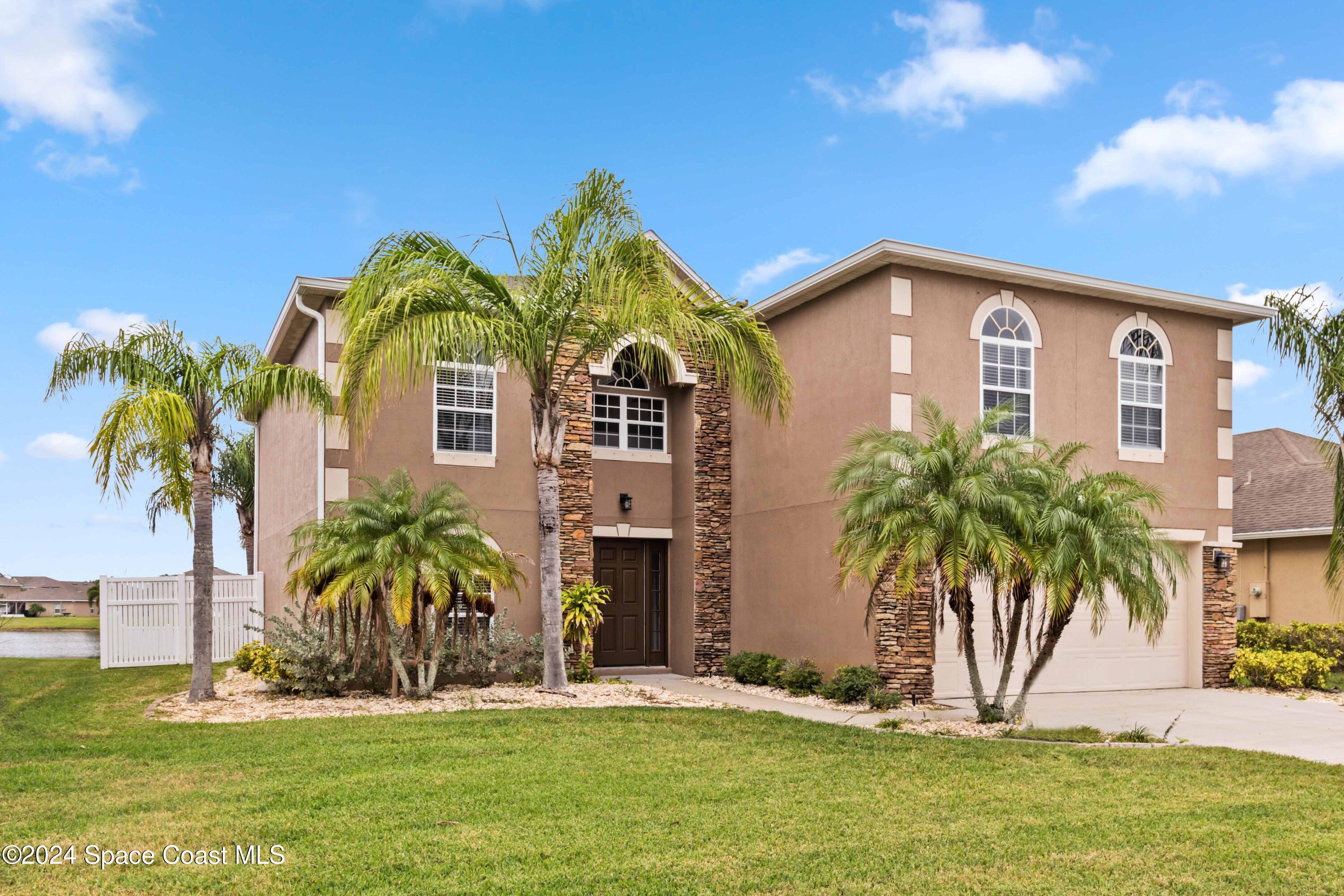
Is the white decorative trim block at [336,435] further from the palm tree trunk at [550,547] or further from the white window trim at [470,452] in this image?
the palm tree trunk at [550,547]

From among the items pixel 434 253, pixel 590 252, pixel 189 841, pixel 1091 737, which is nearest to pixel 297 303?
pixel 434 253

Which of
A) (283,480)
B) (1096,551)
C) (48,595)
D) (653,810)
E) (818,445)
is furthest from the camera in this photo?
(48,595)

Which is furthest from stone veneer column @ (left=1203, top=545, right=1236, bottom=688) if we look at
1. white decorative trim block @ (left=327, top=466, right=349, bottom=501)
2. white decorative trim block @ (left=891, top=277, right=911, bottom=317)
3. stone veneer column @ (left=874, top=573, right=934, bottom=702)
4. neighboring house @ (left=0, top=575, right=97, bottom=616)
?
neighboring house @ (left=0, top=575, right=97, bottom=616)

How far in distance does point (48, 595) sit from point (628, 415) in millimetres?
55275

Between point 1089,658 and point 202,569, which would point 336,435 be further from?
point 1089,658

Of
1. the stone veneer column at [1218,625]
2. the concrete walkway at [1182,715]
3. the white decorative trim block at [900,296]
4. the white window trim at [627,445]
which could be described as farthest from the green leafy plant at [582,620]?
the stone veneer column at [1218,625]

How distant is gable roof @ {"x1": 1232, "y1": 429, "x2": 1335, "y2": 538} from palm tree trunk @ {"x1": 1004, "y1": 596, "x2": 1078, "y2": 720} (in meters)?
9.72

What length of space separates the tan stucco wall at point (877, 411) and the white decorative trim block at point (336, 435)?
5940 mm

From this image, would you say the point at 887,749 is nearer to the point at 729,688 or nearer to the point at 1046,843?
the point at 1046,843

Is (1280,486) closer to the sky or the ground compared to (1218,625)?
closer to the sky

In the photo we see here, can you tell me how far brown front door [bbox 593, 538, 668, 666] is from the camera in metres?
16.6

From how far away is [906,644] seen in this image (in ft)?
42.2

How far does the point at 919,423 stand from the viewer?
13391mm

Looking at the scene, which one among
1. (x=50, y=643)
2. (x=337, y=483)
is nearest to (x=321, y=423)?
(x=337, y=483)
